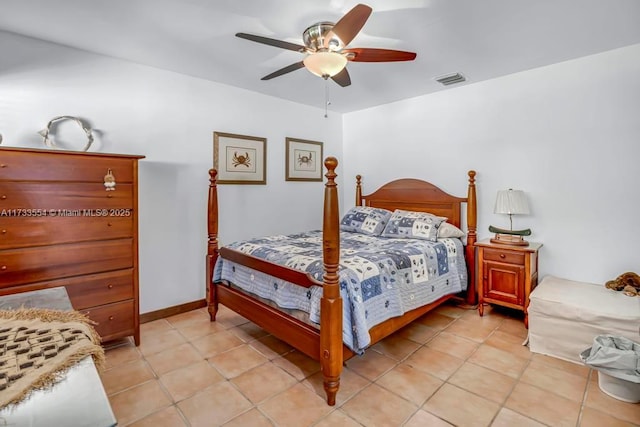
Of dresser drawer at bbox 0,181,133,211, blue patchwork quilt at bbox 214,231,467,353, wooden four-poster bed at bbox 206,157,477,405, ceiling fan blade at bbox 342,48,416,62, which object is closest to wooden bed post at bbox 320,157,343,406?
wooden four-poster bed at bbox 206,157,477,405

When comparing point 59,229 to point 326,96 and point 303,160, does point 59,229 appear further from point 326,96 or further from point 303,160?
point 326,96

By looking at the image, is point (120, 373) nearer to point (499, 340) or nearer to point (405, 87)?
point (499, 340)

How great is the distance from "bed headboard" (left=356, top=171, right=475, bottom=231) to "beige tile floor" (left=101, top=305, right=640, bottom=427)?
139 cm

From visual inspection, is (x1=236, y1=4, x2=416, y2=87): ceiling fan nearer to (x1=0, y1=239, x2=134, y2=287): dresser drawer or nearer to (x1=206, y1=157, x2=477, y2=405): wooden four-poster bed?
(x1=206, y1=157, x2=477, y2=405): wooden four-poster bed

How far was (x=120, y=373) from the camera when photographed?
226 centimetres

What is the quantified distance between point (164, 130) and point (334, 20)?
1968 mm

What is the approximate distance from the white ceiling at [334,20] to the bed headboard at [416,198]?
1275 mm

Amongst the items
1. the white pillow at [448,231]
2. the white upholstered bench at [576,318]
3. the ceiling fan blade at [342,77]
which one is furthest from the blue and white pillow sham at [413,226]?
the ceiling fan blade at [342,77]

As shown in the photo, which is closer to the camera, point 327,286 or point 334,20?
→ point 327,286

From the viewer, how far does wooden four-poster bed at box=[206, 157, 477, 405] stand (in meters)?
1.90

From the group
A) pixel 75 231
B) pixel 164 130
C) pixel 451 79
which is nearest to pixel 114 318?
pixel 75 231

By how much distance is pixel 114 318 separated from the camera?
253cm

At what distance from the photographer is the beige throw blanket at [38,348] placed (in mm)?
842

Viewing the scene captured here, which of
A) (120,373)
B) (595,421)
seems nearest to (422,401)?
(595,421)
